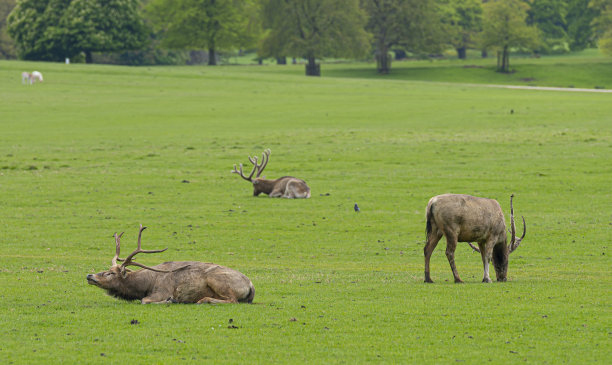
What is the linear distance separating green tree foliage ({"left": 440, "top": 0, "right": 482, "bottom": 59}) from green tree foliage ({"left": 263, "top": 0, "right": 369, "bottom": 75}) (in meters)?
27.1

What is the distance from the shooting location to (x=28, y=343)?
11.0 m

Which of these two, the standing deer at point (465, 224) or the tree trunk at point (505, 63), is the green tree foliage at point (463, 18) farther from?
the standing deer at point (465, 224)

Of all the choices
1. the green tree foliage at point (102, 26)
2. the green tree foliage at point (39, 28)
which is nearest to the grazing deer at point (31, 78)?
the green tree foliage at point (102, 26)

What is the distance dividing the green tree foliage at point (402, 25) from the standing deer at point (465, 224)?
4173 inches

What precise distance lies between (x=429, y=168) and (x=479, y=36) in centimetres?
9581

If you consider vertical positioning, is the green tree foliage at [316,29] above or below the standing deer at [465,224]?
below

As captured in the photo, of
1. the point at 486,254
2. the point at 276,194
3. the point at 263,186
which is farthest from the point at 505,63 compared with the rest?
the point at 486,254

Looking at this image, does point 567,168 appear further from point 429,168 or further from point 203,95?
point 203,95

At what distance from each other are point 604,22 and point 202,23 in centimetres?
5615

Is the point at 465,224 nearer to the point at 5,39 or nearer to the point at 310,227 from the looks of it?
the point at 310,227

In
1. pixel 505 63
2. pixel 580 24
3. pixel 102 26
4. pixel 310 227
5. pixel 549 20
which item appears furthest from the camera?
pixel 549 20

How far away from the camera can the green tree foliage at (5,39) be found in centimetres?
13275

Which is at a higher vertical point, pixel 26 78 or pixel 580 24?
pixel 26 78

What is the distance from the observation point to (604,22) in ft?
425
